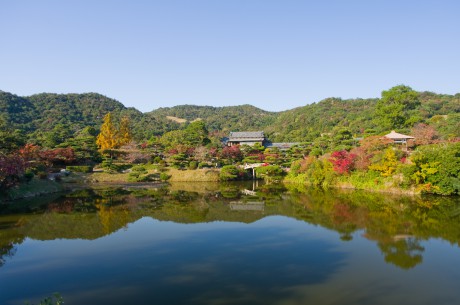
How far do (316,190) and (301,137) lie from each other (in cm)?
3464

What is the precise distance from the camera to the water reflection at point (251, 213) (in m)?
12.9

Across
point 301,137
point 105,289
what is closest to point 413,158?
point 105,289

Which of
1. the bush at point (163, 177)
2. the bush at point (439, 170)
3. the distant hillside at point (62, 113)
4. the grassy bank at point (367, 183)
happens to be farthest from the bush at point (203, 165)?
the distant hillside at point (62, 113)

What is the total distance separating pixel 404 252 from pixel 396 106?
34.6 m

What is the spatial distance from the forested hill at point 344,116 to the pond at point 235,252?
2718 cm

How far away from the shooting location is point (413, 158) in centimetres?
2212

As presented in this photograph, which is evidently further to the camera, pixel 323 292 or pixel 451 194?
pixel 451 194

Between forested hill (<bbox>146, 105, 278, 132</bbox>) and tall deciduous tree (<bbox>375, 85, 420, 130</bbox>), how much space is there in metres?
50.4

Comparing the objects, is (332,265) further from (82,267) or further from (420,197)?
(420,197)

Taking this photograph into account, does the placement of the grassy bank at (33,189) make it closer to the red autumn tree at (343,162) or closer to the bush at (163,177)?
the bush at (163,177)

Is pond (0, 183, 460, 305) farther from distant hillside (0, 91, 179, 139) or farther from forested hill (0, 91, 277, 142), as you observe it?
distant hillside (0, 91, 179, 139)

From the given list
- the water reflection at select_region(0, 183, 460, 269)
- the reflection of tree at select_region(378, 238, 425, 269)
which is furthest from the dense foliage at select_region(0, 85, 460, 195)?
the reflection of tree at select_region(378, 238, 425, 269)

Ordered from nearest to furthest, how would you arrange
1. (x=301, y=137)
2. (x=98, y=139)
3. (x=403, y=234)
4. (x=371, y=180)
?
(x=403, y=234) < (x=371, y=180) < (x=98, y=139) < (x=301, y=137)

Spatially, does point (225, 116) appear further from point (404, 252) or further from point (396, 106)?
point (404, 252)
